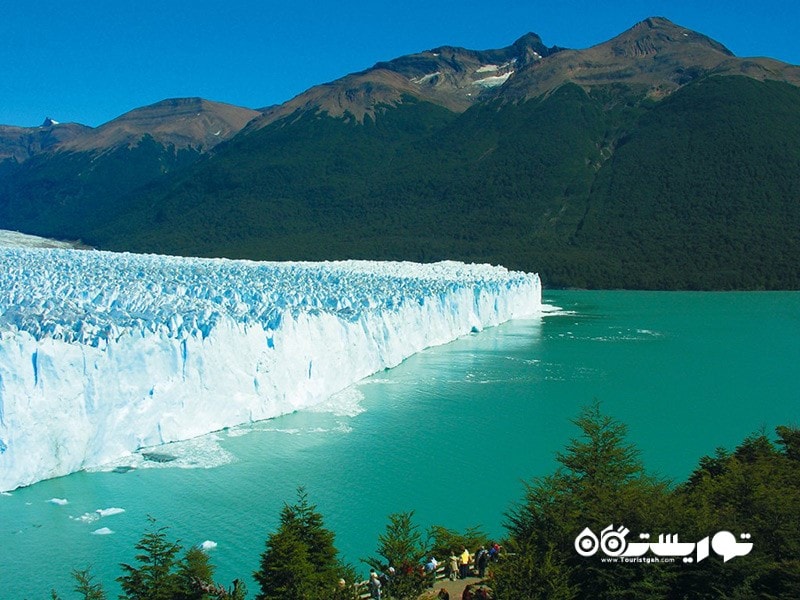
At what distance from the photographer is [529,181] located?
6406cm

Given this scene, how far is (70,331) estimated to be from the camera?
11727mm

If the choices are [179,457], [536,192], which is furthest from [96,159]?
[179,457]

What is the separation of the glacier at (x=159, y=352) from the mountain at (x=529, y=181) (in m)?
32.2

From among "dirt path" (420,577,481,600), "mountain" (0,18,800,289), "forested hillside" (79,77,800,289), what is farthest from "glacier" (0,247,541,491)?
"mountain" (0,18,800,289)

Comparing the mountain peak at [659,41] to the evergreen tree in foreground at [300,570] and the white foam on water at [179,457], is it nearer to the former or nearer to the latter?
the white foam on water at [179,457]

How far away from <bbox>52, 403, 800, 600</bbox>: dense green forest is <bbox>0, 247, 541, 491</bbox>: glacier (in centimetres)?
438

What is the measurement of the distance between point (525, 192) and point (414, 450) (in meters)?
51.8

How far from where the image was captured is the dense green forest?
608 centimetres

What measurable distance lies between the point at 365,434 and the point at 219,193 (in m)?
65.9

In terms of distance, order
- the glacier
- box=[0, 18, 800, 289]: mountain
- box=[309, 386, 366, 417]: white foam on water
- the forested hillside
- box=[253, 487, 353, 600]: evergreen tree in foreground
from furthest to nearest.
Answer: box=[0, 18, 800, 289]: mountain → the forested hillside → box=[309, 386, 366, 417]: white foam on water → the glacier → box=[253, 487, 353, 600]: evergreen tree in foreground

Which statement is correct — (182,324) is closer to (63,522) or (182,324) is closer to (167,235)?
(63,522)

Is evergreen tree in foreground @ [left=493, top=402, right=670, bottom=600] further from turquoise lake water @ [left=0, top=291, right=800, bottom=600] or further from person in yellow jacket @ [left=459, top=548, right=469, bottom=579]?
turquoise lake water @ [left=0, top=291, right=800, bottom=600]

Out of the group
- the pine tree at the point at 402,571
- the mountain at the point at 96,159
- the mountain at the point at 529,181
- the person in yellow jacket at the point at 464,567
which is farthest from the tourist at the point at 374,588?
the mountain at the point at 96,159

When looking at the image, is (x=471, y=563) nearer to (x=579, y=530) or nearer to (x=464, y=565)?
(x=464, y=565)
